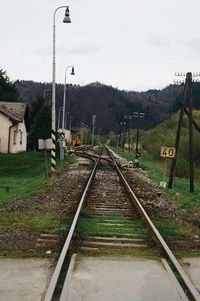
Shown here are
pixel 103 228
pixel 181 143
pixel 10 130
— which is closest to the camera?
pixel 103 228

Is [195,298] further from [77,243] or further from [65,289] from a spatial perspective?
[77,243]

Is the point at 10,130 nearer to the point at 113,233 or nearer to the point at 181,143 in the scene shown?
the point at 181,143

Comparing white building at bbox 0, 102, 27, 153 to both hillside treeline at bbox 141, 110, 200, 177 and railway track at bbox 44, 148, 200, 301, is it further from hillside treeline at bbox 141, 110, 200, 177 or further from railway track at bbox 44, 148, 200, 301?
railway track at bbox 44, 148, 200, 301

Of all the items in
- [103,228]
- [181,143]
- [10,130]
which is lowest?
[103,228]

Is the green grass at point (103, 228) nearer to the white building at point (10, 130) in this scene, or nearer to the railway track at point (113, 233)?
the railway track at point (113, 233)

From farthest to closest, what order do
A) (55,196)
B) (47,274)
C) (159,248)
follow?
1. (55,196)
2. (159,248)
3. (47,274)

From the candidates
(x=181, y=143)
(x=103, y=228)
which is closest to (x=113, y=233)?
(x=103, y=228)

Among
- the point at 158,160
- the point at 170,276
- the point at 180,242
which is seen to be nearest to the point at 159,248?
the point at 180,242

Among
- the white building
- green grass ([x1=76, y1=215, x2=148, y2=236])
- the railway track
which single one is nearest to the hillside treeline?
the white building

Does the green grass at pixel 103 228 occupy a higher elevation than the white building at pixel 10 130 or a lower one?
lower

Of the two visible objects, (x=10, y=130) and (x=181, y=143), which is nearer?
(x=10, y=130)

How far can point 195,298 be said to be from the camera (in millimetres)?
5934

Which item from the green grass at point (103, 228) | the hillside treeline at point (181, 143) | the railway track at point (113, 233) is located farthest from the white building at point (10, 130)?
the green grass at point (103, 228)

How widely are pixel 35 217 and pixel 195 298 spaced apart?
6.61 meters
